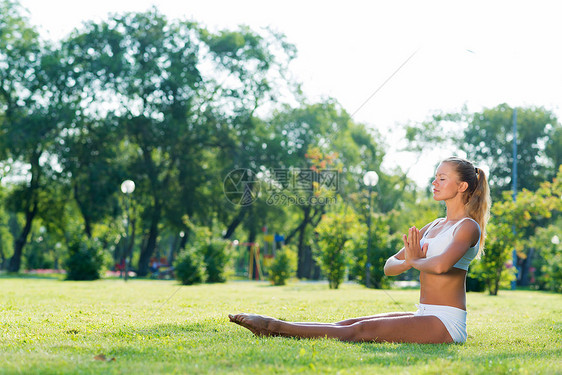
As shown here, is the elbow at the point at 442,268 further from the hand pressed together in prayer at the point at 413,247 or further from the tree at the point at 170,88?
the tree at the point at 170,88

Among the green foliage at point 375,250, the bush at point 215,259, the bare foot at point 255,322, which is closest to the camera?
the bare foot at point 255,322

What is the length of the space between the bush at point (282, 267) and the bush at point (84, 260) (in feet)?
21.7

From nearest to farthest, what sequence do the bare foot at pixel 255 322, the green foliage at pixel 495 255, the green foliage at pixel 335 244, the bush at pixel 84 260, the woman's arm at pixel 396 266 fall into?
the bare foot at pixel 255 322
the woman's arm at pixel 396 266
the green foliage at pixel 495 255
the green foliage at pixel 335 244
the bush at pixel 84 260

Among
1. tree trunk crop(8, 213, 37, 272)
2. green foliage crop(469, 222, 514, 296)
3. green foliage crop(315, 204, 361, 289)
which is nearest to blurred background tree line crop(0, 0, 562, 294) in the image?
tree trunk crop(8, 213, 37, 272)

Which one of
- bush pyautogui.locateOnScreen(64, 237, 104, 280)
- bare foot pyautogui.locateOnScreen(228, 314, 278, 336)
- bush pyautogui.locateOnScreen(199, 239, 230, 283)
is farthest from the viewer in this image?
bush pyautogui.locateOnScreen(64, 237, 104, 280)

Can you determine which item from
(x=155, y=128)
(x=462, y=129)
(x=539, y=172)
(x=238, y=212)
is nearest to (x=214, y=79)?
(x=155, y=128)

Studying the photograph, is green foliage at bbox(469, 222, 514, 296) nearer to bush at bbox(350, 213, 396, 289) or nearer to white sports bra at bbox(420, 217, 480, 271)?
bush at bbox(350, 213, 396, 289)

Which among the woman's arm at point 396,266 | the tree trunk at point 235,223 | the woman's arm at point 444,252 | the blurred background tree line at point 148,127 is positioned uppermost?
the blurred background tree line at point 148,127

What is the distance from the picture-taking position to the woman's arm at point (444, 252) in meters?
4.27

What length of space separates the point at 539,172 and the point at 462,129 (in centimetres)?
581

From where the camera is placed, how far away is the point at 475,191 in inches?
182

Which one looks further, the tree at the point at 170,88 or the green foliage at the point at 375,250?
the tree at the point at 170,88

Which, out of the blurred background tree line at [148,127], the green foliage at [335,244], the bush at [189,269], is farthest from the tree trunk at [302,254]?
the green foliage at [335,244]

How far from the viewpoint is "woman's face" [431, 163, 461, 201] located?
15.2 feet
